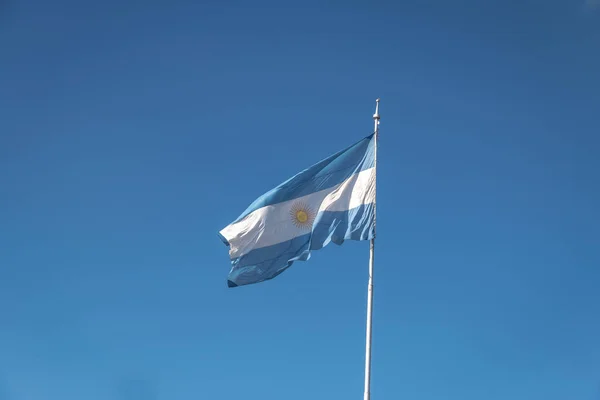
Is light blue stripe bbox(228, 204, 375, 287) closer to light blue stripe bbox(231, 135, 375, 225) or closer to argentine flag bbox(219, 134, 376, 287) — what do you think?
argentine flag bbox(219, 134, 376, 287)

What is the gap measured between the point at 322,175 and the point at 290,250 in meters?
2.94

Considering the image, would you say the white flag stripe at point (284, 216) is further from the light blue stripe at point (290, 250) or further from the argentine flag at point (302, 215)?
the light blue stripe at point (290, 250)

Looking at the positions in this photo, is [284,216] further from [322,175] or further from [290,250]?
[322,175]

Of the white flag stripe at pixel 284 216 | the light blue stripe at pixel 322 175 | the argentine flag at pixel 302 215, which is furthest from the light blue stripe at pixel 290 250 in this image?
the light blue stripe at pixel 322 175

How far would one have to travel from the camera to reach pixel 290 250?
28.6 m

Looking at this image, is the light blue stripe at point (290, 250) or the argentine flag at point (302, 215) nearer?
the light blue stripe at point (290, 250)

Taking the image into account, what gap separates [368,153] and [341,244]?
3.47m

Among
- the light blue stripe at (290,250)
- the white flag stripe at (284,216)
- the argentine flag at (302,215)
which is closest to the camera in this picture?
the light blue stripe at (290,250)

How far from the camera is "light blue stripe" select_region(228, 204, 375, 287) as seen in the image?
28156 millimetres

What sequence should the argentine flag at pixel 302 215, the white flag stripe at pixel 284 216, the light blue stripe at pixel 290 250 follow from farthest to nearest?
the white flag stripe at pixel 284 216 < the argentine flag at pixel 302 215 < the light blue stripe at pixel 290 250

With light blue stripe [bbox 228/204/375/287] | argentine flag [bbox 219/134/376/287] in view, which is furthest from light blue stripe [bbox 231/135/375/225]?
light blue stripe [bbox 228/204/375/287]

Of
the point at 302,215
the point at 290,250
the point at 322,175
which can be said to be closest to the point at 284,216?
the point at 302,215

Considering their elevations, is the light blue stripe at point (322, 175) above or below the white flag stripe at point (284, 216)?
above

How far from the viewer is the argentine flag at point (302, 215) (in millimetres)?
28391
